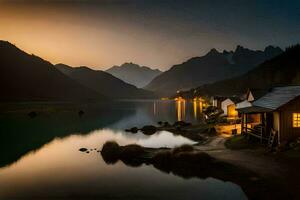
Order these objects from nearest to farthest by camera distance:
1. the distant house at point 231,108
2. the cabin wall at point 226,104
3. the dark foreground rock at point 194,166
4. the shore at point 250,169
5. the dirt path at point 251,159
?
the shore at point 250,169
the dark foreground rock at point 194,166
the dirt path at point 251,159
the distant house at point 231,108
the cabin wall at point 226,104

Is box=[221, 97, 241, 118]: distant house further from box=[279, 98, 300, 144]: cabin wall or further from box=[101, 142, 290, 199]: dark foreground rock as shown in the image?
box=[101, 142, 290, 199]: dark foreground rock

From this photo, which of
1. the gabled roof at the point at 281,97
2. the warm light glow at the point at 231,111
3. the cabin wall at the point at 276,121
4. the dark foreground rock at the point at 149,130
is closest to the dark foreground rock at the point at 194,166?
the cabin wall at the point at 276,121

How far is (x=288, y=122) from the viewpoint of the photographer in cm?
3219

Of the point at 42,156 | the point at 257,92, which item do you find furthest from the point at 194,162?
the point at 257,92

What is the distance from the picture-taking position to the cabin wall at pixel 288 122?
105ft

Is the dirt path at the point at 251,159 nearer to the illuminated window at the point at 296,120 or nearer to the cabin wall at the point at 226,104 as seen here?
the illuminated window at the point at 296,120

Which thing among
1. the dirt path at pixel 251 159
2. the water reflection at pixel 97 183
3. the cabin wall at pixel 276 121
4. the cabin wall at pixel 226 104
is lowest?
the water reflection at pixel 97 183

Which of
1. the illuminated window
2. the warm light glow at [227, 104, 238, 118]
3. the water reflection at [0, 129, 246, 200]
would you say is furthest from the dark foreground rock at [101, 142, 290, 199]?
the warm light glow at [227, 104, 238, 118]

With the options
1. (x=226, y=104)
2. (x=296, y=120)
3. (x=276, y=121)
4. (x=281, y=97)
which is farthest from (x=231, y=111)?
(x=296, y=120)

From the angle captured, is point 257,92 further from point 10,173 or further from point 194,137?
point 10,173

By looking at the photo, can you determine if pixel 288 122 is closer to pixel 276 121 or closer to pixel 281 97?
pixel 276 121

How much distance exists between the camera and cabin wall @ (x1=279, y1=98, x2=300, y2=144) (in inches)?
1260

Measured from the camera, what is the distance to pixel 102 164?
34.5 meters

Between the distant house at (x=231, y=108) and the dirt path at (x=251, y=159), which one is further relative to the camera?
the distant house at (x=231, y=108)
